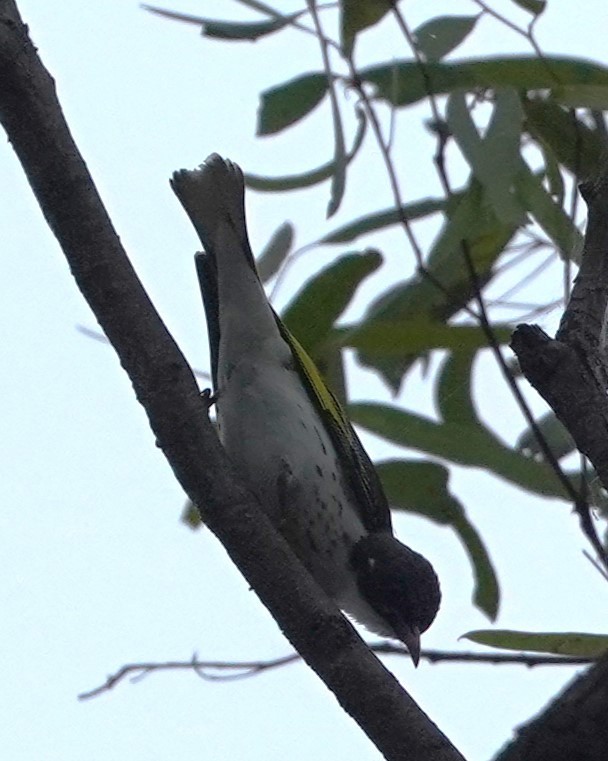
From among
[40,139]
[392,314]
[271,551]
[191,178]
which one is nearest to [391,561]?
[392,314]

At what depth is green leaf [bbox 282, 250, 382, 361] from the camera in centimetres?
307

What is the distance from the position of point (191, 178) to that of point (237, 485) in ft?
4.53

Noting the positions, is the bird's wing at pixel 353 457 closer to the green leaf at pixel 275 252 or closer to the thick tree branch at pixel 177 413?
the green leaf at pixel 275 252

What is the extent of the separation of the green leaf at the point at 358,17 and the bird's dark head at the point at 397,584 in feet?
5.24

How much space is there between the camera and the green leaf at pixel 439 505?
3053 millimetres

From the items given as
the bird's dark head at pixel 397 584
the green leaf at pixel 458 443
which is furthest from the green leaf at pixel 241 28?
the bird's dark head at pixel 397 584

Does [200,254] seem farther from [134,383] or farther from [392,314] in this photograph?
[134,383]

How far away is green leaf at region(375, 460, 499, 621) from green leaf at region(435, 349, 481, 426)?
6.3 inches

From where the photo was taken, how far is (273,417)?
3650 millimetres

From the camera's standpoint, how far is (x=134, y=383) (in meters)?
2.37

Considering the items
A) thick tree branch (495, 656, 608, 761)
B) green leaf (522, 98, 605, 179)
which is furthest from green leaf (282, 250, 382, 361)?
thick tree branch (495, 656, 608, 761)

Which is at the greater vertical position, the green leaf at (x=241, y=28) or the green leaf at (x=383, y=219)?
the green leaf at (x=241, y=28)

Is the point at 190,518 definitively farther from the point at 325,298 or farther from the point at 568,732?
the point at 568,732

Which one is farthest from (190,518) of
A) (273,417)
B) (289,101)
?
(289,101)
